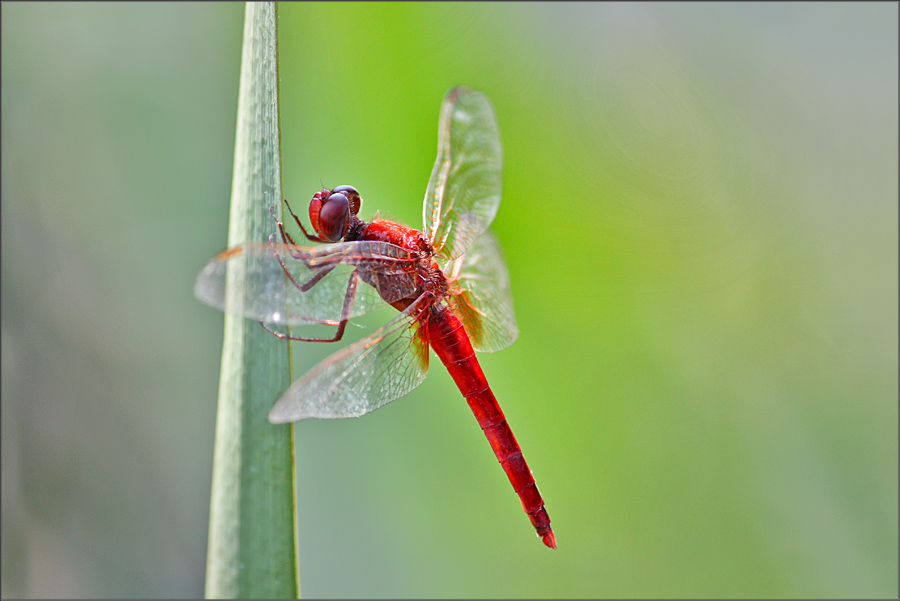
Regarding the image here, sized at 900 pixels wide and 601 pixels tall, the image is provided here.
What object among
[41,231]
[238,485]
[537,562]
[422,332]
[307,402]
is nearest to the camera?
[238,485]

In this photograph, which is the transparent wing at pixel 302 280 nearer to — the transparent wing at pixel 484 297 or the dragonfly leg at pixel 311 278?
the dragonfly leg at pixel 311 278

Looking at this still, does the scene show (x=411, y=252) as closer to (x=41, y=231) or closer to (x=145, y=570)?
(x=41, y=231)

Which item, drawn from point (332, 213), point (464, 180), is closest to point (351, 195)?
point (332, 213)

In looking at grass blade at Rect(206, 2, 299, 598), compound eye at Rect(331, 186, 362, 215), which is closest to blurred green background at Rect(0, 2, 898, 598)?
compound eye at Rect(331, 186, 362, 215)

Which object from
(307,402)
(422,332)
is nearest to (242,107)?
(307,402)

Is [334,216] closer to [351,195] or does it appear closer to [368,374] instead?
[351,195]

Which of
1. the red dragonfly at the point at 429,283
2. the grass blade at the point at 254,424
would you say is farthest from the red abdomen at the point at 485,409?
the grass blade at the point at 254,424
